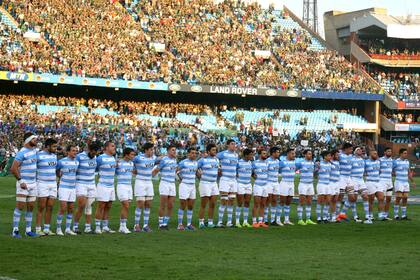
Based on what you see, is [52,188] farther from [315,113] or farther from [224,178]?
[315,113]

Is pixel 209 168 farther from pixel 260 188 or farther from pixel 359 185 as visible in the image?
pixel 359 185

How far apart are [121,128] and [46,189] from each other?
3692 cm

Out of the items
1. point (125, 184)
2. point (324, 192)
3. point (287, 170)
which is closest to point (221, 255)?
point (125, 184)

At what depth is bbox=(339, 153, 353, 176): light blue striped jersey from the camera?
24922 mm

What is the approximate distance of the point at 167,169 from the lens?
20750 millimetres

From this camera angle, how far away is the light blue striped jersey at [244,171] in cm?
2217

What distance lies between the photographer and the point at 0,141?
4759 cm

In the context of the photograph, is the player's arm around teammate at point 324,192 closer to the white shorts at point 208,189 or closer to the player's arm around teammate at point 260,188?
the player's arm around teammate at point 260,188

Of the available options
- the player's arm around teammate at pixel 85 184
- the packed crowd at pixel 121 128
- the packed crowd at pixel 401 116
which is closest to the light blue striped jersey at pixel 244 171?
the player's arm around teammate at pixel 85 184

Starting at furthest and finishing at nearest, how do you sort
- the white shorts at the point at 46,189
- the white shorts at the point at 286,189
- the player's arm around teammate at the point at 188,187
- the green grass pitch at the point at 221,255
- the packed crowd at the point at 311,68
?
1. the packed crowd at the point at 311,68
2. the white shorts at the point at 286,189
3. the player's arm around teammate at the point at 188,187
4. the white shorts at the point at 46,189
5. the green grass pitch at the point at 221,255

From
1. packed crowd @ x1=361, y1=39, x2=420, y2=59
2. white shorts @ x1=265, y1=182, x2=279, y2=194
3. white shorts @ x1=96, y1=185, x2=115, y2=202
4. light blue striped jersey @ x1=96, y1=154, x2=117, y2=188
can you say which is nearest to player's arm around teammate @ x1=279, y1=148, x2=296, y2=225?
white shorts @ x1=265, y1=182, x2=279, y2=194

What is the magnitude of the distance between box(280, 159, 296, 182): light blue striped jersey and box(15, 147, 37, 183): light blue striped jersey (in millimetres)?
7741

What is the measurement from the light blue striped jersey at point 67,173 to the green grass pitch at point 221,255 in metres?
1.36

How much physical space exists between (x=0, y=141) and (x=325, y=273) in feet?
122
